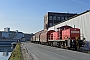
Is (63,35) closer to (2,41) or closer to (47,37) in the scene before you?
(47,37)

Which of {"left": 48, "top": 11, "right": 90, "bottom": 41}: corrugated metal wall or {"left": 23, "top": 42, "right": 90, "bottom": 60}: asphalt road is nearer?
{"left": 23, "top": 42, "right": 90, "bottom": 60}: asphalt road

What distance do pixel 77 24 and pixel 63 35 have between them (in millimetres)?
5294

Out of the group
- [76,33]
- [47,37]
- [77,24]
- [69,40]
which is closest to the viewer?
[69,40]

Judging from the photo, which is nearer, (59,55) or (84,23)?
(59,55)

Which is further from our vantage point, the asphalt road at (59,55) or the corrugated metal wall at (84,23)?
the corrugated metal wall at (84,23)

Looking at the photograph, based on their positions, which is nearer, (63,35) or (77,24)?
(63,35)

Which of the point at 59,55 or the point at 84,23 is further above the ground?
the point at 84,23

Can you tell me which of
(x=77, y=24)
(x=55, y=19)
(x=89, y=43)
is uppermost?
(x=55, y=19)

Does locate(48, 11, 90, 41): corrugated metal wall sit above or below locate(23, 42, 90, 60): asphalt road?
above

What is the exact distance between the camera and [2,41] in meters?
128

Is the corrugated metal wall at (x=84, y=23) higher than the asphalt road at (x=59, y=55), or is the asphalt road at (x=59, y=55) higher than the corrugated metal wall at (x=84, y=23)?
the corrugated metal wall at (x=84, y=23)

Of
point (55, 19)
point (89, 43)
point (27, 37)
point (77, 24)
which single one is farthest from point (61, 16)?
point (27, 37)

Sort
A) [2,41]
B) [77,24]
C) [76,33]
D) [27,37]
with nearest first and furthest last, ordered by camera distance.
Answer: [76,33], [77,24], [2,41], [27,37]

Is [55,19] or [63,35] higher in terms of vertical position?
[55,19]
